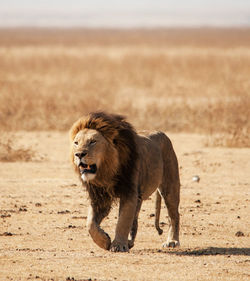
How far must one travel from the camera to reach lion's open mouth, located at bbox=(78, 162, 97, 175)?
6329mm

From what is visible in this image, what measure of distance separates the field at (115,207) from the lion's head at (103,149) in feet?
2.21

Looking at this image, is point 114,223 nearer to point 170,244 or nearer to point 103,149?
point 170,244

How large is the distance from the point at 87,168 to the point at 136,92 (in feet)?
60.9

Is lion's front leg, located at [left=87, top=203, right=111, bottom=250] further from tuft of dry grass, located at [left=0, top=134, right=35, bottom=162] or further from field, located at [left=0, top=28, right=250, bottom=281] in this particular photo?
tuft of dry grass, located at [left=0, top=134, right=35, bottom=162]

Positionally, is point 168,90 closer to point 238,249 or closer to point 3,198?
point 3,198

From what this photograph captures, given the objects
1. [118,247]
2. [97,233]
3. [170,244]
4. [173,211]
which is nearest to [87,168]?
[97,233]

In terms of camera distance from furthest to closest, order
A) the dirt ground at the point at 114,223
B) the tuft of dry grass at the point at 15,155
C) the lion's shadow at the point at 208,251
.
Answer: the tuft of dry grass at the point at 15,155, the lion's shadow at the point at 208,251, the dirt ground at the point at 114,223

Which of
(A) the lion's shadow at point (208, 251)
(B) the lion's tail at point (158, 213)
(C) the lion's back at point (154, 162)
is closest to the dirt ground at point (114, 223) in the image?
(A) the lion's shadow at point (208, 251)

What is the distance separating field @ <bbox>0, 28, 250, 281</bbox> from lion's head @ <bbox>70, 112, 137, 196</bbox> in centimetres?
67

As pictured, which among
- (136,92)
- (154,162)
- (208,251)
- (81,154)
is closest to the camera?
(81,154)

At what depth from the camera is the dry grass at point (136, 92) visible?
16750 mm

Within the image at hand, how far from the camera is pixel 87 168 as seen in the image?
20.9 feet

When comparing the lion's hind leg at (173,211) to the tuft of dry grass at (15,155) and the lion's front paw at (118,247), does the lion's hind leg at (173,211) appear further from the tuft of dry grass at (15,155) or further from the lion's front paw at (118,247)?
the tuft of dry grass at (15,155)

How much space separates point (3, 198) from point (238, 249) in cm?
364
